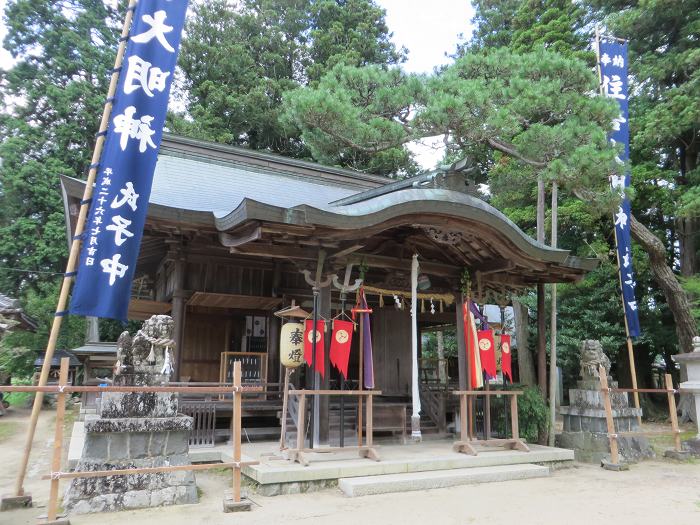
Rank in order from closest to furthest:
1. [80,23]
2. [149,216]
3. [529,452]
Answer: [149,216] < [529,452] < [80,23]

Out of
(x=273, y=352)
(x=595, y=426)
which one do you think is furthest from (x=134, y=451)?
(x=595, y=426)

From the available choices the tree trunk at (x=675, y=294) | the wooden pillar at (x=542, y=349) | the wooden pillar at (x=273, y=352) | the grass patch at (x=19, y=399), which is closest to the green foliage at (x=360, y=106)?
the wooden pillar at (x=273, y=352)

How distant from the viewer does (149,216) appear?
296 inches

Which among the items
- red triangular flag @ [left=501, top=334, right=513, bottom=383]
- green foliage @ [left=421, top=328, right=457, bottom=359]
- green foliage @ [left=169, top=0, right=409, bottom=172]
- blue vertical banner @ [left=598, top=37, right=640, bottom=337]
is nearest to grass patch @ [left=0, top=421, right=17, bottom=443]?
red triangular flag @ [left=501, top=334, right=513, bottom=383]

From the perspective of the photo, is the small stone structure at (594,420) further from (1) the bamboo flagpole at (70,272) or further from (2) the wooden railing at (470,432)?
(1) the bamboo flagpole at (70,272)

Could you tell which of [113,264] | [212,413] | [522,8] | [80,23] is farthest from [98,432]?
[80,23]

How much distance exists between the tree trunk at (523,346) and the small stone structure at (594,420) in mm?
8727

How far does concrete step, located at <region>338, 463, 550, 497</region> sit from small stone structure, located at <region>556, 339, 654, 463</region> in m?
2.05

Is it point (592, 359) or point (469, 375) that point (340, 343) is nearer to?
point (469, 375)

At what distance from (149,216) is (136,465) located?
3601 millimetres

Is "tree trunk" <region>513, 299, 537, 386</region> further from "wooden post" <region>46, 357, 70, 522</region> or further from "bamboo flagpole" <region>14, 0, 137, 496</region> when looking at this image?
"wooden post" <region>46, 357, 70, 522</region>

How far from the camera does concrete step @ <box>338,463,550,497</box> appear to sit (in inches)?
242

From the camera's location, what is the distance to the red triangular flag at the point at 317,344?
7375 millimetres

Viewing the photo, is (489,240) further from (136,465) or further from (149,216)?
(136,465)
